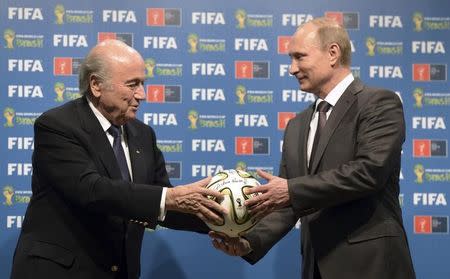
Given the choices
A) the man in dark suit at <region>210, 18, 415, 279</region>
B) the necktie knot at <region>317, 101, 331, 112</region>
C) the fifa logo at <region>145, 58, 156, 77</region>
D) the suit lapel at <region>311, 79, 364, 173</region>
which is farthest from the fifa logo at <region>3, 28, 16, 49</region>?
the suit lapel at <region>311, 79, 364, 173</region>

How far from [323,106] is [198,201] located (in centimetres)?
78

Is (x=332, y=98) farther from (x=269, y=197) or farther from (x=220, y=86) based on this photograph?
(x=220, y=86)

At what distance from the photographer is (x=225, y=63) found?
4.09 metres

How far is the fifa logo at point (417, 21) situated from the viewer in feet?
13.6

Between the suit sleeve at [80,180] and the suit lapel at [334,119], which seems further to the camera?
the suit lapel at [334,119]

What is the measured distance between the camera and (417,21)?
4141mm

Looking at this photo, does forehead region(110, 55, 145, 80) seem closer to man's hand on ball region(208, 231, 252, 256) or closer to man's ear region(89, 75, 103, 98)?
man's ear region(89, 75, 103, 98)

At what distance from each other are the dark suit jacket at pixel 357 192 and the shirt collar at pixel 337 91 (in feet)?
0.29

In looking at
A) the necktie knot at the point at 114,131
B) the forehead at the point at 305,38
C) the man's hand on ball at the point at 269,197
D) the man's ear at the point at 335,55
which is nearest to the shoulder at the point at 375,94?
the man's ear at the point at 335,55

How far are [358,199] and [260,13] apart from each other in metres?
1.76

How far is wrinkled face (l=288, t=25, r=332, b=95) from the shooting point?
3041mm

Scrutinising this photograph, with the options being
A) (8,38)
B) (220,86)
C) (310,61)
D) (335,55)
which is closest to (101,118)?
(310,61)

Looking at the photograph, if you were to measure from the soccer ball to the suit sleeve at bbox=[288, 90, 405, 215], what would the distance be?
0.20m

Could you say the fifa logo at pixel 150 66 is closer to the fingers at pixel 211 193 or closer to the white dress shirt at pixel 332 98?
the white dress shirt at pixel 332 98
